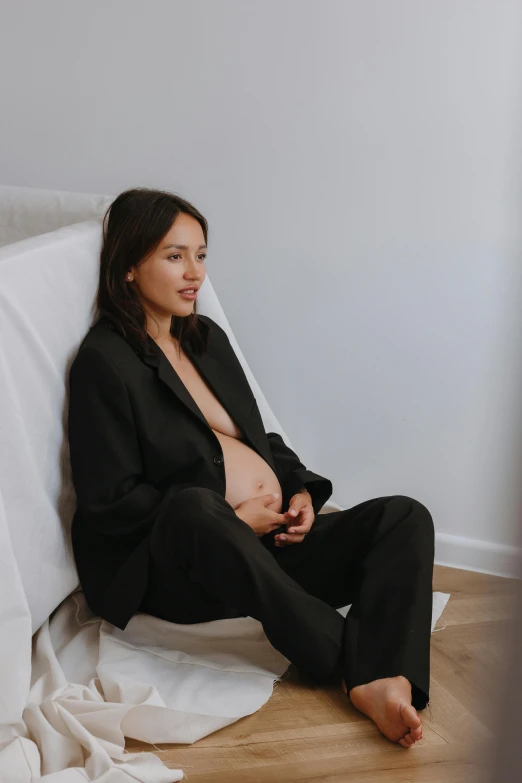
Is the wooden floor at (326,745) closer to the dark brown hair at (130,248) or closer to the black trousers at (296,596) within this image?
the black trousers at (296,596)

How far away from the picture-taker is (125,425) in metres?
1.66

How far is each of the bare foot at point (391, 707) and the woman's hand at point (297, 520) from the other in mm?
341

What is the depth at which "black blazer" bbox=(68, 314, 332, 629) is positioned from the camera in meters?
1.61

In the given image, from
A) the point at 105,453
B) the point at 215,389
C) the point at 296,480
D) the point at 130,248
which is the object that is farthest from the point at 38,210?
the point at 296,480

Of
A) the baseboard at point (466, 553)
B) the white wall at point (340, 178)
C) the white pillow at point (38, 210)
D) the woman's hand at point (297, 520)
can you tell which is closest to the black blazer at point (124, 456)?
the woman's hand at point (297, 520)

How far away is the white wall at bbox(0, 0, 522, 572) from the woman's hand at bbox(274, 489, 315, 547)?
1.99 ft

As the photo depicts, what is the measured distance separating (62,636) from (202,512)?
42 cm

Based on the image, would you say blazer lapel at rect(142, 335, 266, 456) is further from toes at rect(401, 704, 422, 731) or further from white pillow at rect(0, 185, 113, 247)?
toes at rect(401, 704, 422, 731)

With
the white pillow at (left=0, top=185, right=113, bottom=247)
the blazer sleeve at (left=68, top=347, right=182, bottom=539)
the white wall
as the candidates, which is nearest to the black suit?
the blazer sleeve at (left=68, top=347, right=182, bottom=539)

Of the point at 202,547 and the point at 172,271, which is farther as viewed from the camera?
the point at 172,271

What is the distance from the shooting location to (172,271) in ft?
5.82

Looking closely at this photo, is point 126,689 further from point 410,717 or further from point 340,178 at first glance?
point 340,178

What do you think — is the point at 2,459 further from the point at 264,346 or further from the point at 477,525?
the point at 477,525

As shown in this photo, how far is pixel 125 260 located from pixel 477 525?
1.18 metres
